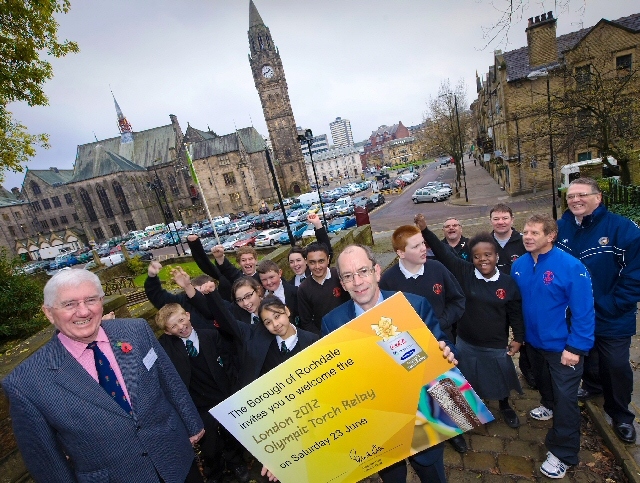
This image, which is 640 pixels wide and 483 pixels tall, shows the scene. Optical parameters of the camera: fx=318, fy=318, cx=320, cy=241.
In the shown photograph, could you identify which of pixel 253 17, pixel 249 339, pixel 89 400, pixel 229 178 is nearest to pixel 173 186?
pixel 229 178

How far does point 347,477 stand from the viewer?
2.62 meters

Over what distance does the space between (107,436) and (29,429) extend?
0.48 metres

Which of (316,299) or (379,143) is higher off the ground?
(379,143)

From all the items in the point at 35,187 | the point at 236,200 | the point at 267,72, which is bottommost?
the point at 236,200

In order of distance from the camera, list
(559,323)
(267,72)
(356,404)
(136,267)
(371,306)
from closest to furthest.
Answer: (356,404), (371,306), (559,323), (136,267), (267,72)

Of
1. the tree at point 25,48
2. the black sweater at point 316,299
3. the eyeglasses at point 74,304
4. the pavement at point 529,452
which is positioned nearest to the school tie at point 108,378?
the eyeglasses at point 74,304

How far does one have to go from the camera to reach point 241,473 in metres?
3.95

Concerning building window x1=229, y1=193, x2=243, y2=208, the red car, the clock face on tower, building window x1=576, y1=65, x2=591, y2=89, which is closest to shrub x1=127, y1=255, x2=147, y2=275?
the red car

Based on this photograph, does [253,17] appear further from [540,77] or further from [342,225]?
[540,77]

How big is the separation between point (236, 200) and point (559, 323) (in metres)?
62.7

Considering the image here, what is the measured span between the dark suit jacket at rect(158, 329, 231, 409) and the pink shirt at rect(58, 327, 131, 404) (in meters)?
0.97

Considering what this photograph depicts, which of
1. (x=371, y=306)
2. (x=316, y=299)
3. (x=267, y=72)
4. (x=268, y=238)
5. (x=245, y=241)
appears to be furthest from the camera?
(x=267, y=72)

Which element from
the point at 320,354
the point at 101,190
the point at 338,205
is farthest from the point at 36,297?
the point at 101,190

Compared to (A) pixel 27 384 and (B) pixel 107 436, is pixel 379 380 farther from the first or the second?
(A) pixel 27 384
